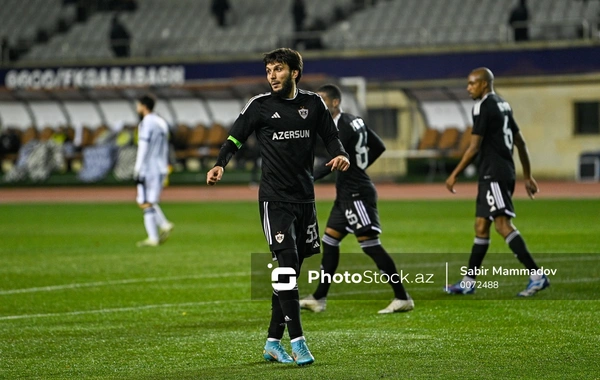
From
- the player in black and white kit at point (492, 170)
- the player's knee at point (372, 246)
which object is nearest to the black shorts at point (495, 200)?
the player in black and white kit at point (492, 170)

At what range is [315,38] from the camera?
1462 inches

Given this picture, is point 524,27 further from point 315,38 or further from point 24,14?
point 24,14

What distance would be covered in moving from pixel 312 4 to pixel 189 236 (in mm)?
24935

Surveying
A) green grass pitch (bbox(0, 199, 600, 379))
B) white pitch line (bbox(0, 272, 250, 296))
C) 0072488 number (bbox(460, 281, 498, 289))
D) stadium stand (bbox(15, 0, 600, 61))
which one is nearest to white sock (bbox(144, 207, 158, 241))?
green grass pitch (bbox(0, 199, 600, 379))

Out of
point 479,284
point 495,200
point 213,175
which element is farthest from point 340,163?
point 479,284

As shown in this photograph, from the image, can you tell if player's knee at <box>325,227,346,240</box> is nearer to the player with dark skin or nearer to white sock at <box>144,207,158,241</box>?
the player with dark skin

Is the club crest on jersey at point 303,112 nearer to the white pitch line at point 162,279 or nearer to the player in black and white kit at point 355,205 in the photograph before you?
the player in black and white kit at point 355,205

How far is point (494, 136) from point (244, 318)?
3.03 m

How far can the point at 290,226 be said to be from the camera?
7.04 meters

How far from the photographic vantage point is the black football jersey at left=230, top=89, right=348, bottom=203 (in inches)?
279

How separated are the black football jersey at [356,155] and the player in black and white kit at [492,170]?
0.90 m

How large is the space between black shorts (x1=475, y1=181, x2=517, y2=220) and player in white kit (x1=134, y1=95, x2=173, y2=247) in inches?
280

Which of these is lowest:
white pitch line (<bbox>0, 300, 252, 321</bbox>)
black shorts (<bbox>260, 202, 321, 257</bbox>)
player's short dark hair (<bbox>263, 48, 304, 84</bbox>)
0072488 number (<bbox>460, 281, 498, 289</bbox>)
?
0072488 number (<bbox>460, 281, 498, 289</bbox>)

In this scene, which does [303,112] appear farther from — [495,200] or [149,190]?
[149,190]
